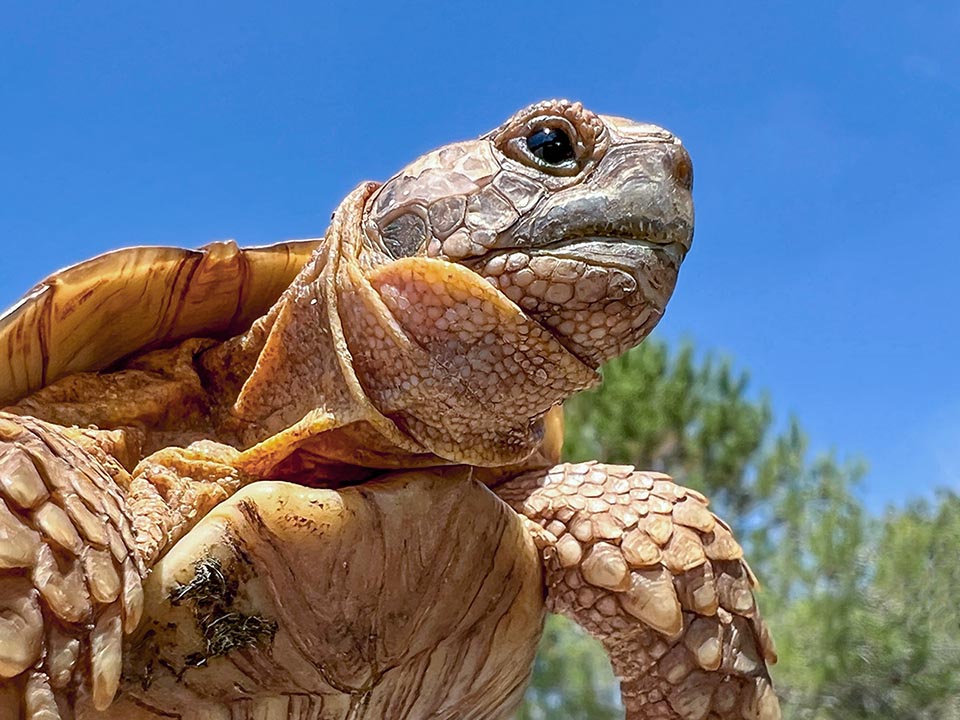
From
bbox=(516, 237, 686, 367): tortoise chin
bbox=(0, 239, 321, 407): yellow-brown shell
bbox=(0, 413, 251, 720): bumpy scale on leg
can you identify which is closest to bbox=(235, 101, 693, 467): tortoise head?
bbox=(516, 237, 686, 367): tortoise chin

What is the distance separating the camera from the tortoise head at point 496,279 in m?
1.17

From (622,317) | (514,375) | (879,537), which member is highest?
(622,317)

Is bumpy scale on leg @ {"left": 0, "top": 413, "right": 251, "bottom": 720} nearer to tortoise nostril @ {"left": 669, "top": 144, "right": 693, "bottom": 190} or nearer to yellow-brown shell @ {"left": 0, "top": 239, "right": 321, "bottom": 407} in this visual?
yellow-brown shell @ {"left": 0, "top": 239, "right": 321, "bottom": 407}

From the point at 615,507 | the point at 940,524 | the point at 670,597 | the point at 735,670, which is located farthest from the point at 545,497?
the point at 940,524

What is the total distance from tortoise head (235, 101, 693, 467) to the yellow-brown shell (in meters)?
0.24

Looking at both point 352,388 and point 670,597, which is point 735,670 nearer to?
point 670,597

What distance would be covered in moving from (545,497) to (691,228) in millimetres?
681

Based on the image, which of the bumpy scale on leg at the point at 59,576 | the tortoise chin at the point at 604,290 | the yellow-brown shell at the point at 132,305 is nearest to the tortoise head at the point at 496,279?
the tortoise chin at the point at 604,290

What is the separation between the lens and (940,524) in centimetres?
742

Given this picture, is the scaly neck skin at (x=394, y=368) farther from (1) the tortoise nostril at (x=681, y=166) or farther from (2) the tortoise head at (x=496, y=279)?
(1) the tortoise nostril at (x=681, y=166)

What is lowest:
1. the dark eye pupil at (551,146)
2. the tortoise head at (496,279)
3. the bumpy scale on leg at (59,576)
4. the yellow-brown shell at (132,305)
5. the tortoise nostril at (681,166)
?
the bumpy scale on leg at (59,576)

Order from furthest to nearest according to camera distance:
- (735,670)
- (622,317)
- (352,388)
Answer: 1. (735,670)
2. (352,388)
3. (622,317)

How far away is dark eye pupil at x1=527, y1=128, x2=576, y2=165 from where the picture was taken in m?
1.23

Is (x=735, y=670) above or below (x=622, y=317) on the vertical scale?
below
